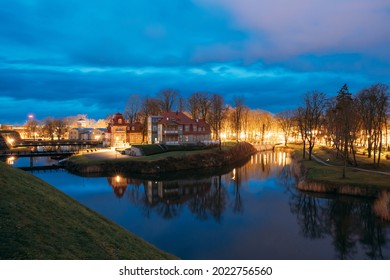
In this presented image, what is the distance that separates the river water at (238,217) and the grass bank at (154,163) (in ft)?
17.0

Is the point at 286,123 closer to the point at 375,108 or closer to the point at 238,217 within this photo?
the point at 375,108

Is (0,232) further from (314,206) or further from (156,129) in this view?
(156,129)

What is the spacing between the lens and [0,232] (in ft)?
30.2

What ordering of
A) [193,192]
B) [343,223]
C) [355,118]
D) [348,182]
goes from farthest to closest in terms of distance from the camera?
1. [355,118]
2. [193,192]
3. [348,182]
4. [343,223]

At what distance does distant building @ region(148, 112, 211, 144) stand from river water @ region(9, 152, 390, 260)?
23361 millimetres

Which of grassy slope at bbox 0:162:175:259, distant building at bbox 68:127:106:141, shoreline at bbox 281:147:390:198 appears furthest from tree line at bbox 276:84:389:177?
distant building at bbox 68:127:106:141

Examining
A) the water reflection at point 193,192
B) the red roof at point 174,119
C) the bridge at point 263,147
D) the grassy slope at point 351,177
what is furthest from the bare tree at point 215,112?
the grassy slope at point 351,177

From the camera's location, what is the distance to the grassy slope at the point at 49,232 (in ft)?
29.7

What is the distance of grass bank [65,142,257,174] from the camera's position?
152ft

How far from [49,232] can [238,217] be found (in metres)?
17.2

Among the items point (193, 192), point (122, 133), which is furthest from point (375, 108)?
point (122, 133)

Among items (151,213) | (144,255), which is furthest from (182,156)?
(144,255)

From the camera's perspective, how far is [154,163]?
156ft

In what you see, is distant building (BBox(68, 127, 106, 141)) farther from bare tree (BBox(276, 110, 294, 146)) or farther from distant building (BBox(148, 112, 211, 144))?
bare tree (BBox(276, 110, 294, 146))
